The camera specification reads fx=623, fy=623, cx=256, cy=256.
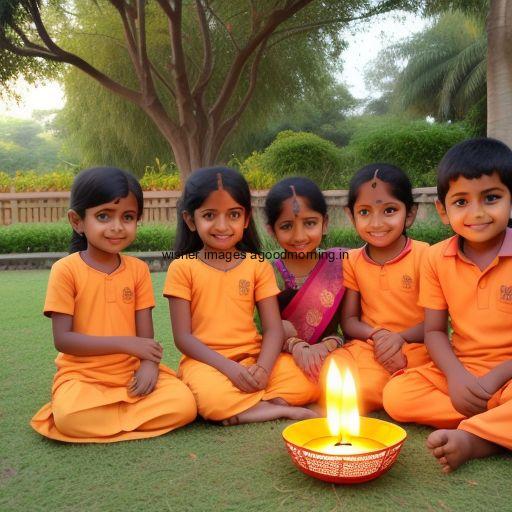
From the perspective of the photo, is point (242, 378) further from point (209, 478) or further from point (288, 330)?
point (209, 478)

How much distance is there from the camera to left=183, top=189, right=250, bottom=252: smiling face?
2684mm

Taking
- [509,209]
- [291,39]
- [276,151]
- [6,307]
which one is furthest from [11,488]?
[291,39]

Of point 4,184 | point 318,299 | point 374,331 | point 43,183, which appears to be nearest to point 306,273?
point 318,299

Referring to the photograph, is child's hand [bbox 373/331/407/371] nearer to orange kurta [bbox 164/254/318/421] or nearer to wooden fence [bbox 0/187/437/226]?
orange kurta [bbox 164/254/318/421]

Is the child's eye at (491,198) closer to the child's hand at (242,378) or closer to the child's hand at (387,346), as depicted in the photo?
the child's hand at (387,346)

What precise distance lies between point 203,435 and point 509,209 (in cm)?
141

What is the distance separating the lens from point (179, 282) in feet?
8.87

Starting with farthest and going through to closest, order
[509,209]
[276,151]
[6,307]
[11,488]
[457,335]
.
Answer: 1. [276,151]
2. [6,307]
3. [457,335]
4. [509,209]
5. [11,488]

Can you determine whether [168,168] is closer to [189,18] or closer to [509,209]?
[189,18]

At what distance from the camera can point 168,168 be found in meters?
20.5

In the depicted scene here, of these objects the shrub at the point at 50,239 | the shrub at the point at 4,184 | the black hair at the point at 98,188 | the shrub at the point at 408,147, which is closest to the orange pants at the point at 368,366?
the black hair at the point at 98,188

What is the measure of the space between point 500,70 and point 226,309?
14.0ft

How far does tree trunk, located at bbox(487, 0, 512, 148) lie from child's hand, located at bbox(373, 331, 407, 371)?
3.58m

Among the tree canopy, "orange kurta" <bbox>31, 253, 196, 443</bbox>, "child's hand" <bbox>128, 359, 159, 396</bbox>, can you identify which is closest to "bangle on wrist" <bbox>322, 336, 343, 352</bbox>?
"orange kurta" <bbox>31, 253, 196, 443</bbox>
